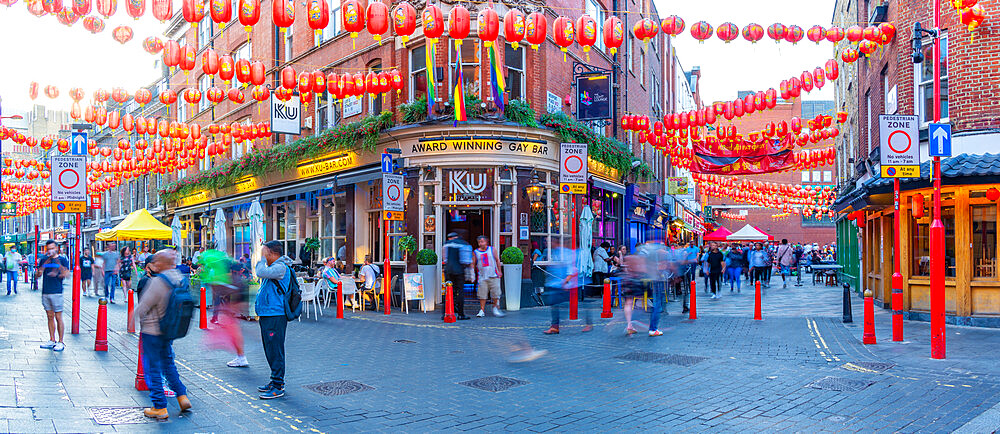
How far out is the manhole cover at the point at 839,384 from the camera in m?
7.76

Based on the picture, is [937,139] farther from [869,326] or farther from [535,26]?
[535,26]

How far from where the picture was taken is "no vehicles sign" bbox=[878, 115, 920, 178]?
9688 mm

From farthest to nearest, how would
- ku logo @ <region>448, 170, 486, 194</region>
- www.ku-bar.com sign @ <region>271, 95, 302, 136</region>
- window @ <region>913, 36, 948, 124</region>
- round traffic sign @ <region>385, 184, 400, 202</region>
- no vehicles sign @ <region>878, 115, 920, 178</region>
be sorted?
www.ku-bar.com sign @ <region>271, 95, 302, 136</region>
ku logo @ <region>448, 170, 486, 194</region>
round traffic sign @ <region>385, 184, 400, 202</region>
window @ <region>913, 36, 948, 124</region>
no vehicles sign @ <region>878, 115, 920, 178</region>

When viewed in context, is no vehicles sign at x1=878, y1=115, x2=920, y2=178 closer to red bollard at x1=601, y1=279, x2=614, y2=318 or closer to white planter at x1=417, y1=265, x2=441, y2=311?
red bollard at x1=601, y1=279, x2=614, y2=318

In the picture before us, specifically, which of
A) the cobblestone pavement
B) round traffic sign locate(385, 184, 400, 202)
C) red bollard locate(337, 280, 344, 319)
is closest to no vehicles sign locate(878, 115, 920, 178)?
the cobblestone pavement

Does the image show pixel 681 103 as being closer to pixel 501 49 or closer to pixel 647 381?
pixel 501 49

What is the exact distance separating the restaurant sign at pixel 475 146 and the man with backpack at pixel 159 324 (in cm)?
1176

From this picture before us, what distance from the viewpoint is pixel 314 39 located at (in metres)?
23.5

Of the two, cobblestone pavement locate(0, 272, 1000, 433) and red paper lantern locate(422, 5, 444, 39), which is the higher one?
red paper lantern locate(422, 5, 444, 39)

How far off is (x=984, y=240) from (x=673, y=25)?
22.5 feet

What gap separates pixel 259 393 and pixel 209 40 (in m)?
27.5

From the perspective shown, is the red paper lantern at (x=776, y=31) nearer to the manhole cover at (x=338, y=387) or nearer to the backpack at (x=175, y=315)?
the manhole cover at (x=338, y=387)

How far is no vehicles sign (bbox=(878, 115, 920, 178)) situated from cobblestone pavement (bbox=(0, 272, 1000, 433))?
8.30 ft

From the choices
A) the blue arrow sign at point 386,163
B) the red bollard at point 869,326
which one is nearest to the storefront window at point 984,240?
the red bollard at point 869,326
